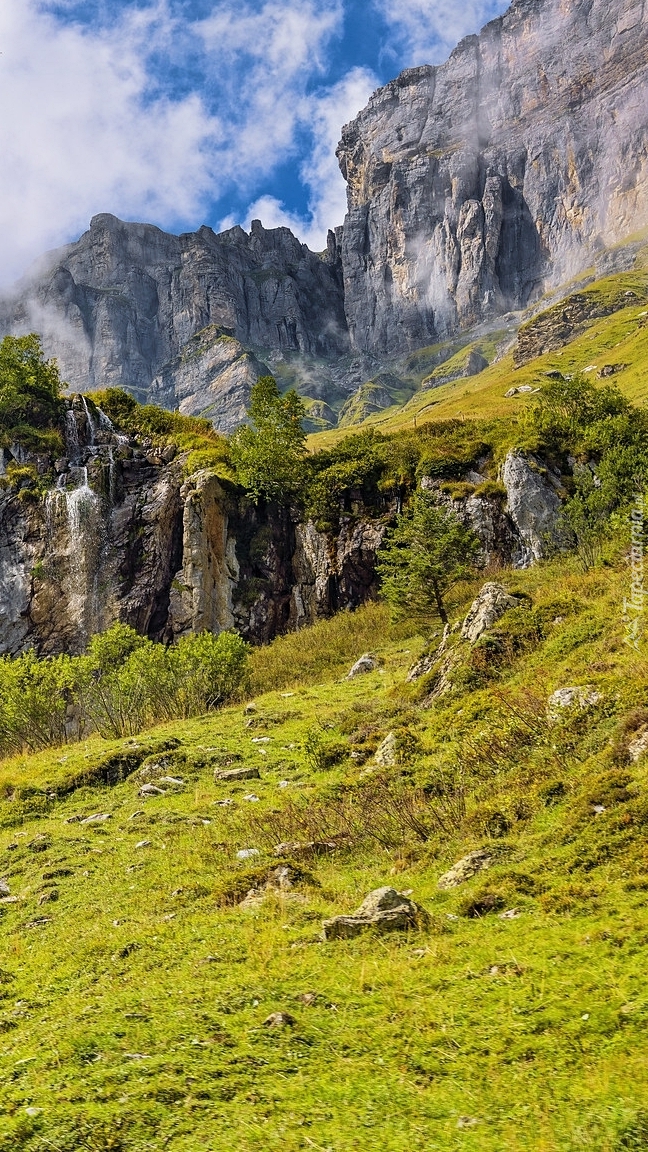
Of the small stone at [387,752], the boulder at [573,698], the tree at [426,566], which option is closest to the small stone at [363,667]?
the tree at [426,566]

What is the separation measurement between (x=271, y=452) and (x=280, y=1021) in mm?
52362

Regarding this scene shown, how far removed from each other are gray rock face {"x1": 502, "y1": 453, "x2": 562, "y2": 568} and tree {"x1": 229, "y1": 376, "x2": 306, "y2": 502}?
17.3m

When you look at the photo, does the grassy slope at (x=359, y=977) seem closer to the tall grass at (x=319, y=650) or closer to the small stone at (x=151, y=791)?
the small stone at (x=151, y=791)

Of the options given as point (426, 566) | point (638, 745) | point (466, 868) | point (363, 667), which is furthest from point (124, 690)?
point (638, 745)

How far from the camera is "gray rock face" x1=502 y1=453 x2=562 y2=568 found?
149 ft

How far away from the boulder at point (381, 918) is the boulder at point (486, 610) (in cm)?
1261

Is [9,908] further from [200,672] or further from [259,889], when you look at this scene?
[200,672]

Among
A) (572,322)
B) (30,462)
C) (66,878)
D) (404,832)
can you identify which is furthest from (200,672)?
(572,322)

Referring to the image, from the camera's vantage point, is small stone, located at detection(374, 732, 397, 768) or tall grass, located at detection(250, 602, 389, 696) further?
tall grass, located at detection(250, 602, 389, 696)

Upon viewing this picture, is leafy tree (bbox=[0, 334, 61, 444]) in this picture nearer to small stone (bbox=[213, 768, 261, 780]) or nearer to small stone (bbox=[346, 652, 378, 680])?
small stone (bbox=[346, 652, 378, 680])

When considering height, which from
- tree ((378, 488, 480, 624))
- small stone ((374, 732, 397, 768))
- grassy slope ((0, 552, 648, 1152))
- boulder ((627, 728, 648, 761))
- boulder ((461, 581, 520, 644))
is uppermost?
tree ((378, 488, 480, 624))

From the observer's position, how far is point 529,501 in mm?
47344

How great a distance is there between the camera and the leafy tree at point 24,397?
5984 cm

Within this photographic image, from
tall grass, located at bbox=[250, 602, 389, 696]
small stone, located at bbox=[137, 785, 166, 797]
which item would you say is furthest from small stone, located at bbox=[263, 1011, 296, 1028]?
tall grass, located at bbox=[250, 602, 389, 696]
